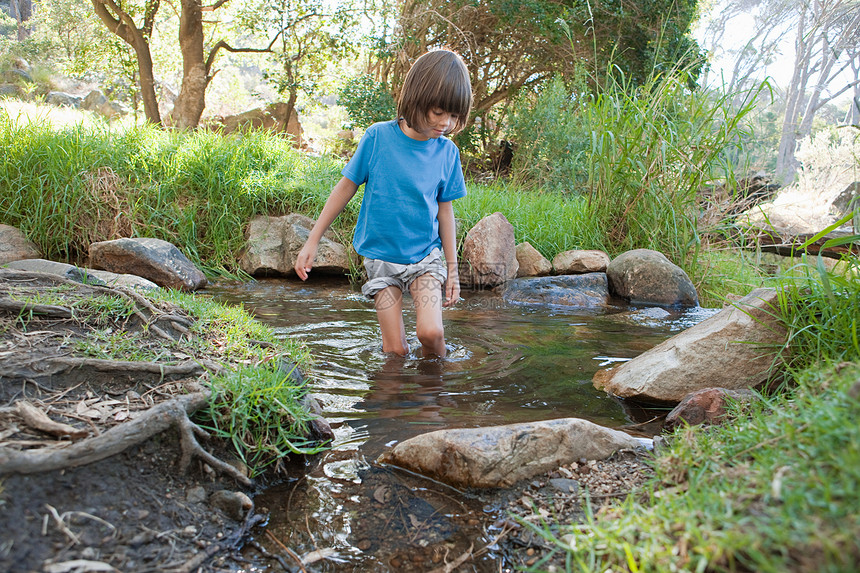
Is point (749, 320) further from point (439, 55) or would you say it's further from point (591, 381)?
point (439, 55)

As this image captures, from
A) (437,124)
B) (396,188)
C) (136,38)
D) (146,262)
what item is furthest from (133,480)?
(136,38)

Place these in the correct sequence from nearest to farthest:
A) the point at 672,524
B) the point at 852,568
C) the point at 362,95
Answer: the point at 852,568 → the point at 672,524 → the point at 362,95

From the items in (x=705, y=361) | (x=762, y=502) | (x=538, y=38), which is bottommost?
(x=705, y=361)

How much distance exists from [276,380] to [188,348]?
0.57m

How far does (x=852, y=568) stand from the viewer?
0.92m

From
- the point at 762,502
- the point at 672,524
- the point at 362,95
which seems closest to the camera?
the point at 762,502

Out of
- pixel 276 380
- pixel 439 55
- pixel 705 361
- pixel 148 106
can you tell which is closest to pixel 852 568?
pixel 276 380

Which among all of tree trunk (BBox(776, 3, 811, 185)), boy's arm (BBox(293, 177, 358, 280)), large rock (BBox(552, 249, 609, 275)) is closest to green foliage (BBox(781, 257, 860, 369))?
boy's arm (BBox(293, 177, 358, 280))

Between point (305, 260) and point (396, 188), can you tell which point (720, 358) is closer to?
point (396, 188)

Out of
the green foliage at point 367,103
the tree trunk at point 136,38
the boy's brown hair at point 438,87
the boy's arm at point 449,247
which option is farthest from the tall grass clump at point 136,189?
the tree trunk at point 136,38

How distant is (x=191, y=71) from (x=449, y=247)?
38.1 feet

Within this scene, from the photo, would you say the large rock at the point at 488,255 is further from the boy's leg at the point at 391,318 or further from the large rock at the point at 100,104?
the large rock at the point at 100,104

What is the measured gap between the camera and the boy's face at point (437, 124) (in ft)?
10.2

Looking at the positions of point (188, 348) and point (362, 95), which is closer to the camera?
point (188, 348)
